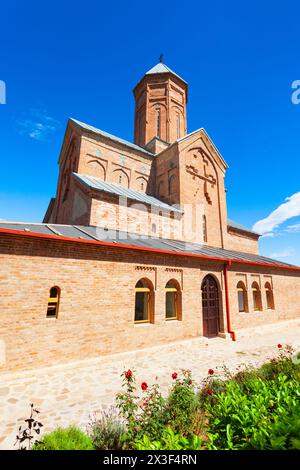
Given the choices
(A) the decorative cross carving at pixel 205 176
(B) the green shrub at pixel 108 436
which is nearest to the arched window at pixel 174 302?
(B) the green shrub at pixel 108 436

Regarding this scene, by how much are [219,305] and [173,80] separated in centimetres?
2446

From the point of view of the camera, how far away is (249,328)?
40.1 ft

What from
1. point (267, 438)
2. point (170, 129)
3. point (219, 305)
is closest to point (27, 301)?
point (267, 438)

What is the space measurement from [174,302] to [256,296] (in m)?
6.84

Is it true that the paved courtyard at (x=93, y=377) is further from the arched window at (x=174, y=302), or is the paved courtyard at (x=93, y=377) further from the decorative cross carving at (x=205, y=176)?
the decorative cross carving at (x=205, y=176)

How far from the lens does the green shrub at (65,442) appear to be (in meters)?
3.01

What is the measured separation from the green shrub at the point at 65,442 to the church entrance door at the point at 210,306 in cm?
853

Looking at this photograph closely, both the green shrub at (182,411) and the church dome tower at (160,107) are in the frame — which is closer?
the green shrub at (182,411)

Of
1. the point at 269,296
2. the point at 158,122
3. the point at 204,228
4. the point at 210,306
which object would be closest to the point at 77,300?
the point at 210,306

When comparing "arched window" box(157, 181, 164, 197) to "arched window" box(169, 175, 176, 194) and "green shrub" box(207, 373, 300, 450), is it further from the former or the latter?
"green shrub" box(207, 373, 300, 450)

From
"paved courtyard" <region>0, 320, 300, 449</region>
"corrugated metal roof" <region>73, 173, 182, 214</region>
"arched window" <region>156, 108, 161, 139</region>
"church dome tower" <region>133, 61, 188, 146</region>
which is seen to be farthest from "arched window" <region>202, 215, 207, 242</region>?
"arched window" <region>156, 108, 161, 139</region>

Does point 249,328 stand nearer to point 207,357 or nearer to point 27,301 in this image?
point 207,357

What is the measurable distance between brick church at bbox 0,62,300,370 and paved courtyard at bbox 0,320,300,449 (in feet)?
1.15

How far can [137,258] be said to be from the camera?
336 inches
